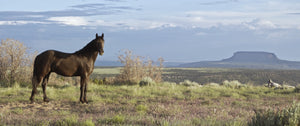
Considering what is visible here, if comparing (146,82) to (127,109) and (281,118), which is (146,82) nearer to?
(127,109)

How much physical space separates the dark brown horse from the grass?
108 centimetres

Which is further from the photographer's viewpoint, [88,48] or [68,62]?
[88,48]

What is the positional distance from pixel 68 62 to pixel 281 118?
804 centimetres

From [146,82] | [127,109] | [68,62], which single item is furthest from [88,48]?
[146,82]

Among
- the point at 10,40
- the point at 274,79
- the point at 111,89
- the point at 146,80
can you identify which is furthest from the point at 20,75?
the point at 274,79

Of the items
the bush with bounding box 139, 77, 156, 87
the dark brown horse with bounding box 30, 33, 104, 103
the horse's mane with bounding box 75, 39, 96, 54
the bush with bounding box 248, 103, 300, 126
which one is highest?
the horse's mane with bounding box 75, 39, 96, 54

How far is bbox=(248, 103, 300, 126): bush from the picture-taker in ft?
18.6

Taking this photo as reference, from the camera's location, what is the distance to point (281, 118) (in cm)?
577

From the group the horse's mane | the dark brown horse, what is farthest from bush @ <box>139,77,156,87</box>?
the horse's mane

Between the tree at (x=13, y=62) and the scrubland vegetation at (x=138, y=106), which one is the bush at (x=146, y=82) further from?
the tree at (x=13, y=62)

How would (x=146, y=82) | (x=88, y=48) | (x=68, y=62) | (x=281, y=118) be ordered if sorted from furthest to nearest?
(x=146, y=82)
(x=88, y=48)
(x=68, y=62)
(x=281, y=118)

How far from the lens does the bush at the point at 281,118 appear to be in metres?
5.66

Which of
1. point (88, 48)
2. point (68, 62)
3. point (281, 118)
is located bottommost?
point (281, 118)

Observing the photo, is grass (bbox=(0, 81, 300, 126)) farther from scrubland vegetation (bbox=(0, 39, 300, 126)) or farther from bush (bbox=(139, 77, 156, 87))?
bush (bbox=(139, 77, 156, 87))
